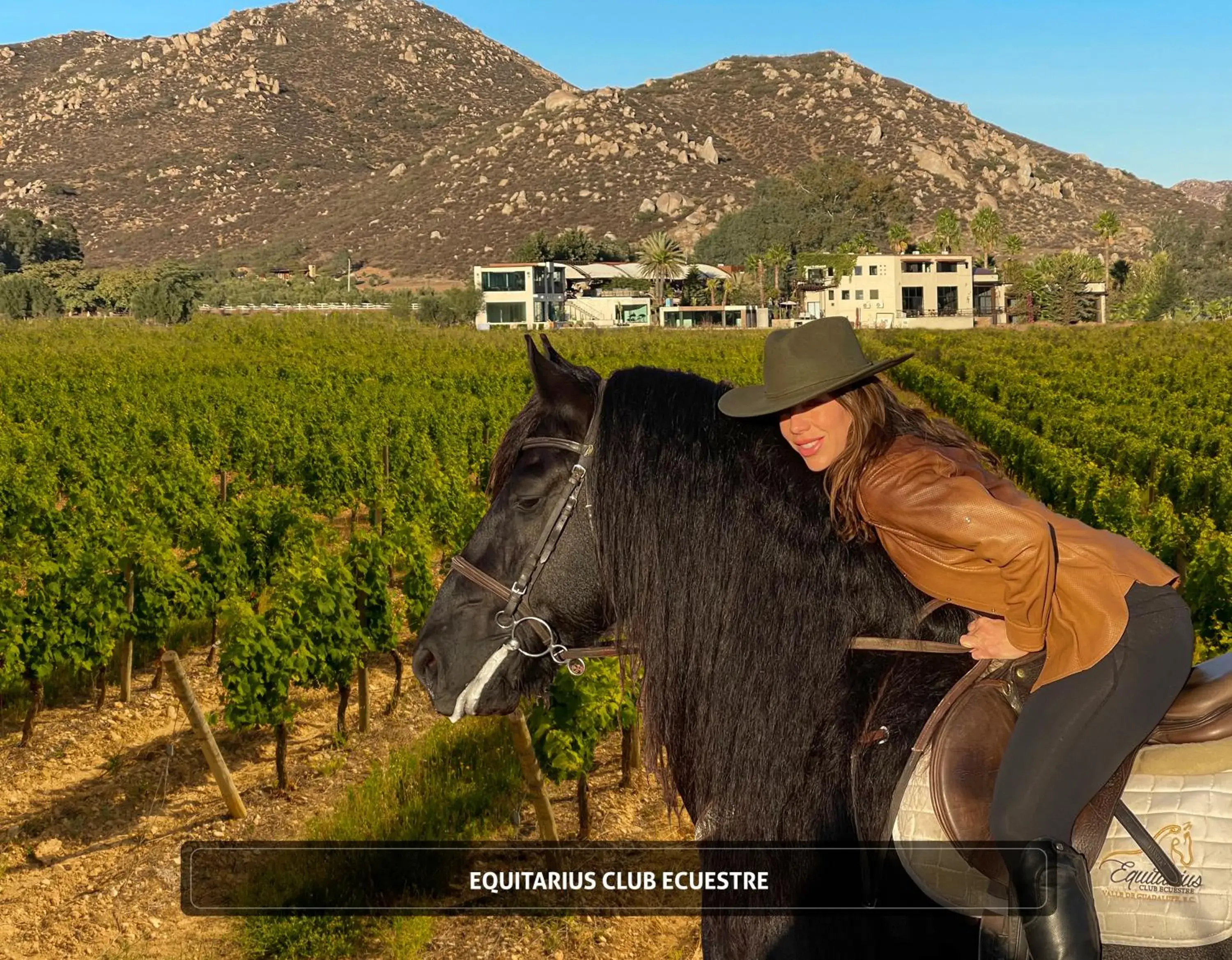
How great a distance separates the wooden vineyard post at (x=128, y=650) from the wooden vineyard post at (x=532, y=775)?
5.22m

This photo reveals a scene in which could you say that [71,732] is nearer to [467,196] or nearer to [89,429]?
[89,429]

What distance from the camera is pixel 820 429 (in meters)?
2.19

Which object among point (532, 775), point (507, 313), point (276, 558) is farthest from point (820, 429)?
point (507, 313)

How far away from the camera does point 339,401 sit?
2477 centimetres

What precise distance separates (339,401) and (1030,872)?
960 inches

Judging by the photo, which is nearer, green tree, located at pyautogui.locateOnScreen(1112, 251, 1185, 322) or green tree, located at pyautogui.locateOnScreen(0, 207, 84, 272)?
green tree, located at pyautogui.locateOnScreen(1112, 251, 1185, 322)

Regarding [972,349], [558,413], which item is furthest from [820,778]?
[972,349]

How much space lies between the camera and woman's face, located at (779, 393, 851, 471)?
2.18 meters

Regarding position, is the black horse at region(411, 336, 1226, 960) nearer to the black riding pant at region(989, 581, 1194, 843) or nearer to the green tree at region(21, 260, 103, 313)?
the black riding pant at region(989, 581, 1194, 843)

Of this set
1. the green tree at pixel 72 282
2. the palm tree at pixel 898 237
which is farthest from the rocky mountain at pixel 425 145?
the palm tree at pixel 898 237

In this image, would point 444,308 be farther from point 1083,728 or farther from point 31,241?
point 1083,728

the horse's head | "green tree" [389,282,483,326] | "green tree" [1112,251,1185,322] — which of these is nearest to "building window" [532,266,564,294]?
"green tree" [389,282,483,326]

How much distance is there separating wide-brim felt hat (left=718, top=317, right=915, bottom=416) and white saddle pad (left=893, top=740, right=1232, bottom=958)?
0.82 metres

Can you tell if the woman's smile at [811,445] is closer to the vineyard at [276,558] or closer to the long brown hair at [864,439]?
the long brown hair at [864,439]
